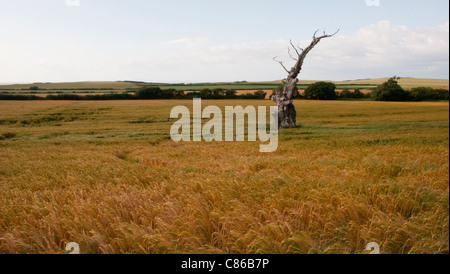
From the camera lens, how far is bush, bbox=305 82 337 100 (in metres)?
49.5

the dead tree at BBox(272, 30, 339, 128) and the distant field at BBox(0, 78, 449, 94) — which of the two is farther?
the dead tree at BBox(272, 30, 339, 128)

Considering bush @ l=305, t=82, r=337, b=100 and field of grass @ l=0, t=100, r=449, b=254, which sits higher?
bush @ l=305, t=82, r=337, b=100

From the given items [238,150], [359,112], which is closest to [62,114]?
[238,150]

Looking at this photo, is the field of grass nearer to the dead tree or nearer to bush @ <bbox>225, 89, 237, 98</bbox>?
the dead tree

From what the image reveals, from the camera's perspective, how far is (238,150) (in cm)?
1526

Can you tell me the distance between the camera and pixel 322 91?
49906 millimetres

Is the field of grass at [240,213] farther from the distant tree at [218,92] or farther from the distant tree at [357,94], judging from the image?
the distant tree at [218,92]

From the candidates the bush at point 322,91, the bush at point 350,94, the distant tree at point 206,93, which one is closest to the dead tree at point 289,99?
the bush at point 350,94

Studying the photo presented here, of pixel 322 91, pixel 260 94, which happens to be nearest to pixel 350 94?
pixel 322 91

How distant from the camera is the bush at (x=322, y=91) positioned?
49531mm

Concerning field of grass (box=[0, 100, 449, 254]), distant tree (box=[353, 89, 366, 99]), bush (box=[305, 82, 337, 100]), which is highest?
bush (box=[305, 82, 337, 100])

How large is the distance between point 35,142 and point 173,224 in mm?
18331

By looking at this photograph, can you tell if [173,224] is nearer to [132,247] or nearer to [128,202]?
[132,247]

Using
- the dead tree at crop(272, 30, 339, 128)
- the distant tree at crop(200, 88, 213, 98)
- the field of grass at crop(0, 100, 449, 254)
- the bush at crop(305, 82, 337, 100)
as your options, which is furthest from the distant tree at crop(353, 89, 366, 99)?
the field of grass at crop(0, 100, 449, 254)
